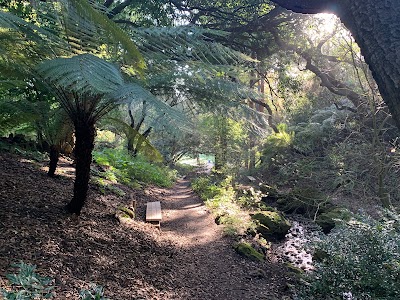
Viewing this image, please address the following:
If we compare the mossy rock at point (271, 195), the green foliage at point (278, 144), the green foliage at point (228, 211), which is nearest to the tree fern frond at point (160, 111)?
the green foliage at point (228, 211)

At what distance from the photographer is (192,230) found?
18.2 feet

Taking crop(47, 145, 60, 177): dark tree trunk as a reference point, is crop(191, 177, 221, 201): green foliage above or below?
below

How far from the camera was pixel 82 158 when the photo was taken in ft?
11.7

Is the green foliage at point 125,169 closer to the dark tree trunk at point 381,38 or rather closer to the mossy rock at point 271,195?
the mossy rock at point 271,195

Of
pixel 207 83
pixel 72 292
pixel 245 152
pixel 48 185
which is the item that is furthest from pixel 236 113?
pixel 245 152

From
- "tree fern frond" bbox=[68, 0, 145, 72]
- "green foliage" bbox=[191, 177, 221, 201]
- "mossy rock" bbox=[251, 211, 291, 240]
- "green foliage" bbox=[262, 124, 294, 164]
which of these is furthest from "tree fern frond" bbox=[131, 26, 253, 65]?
"green foliage" bbox=[262, 124, 294, 164]

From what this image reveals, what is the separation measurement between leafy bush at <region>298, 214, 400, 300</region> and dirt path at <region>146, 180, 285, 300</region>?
2.03 feet

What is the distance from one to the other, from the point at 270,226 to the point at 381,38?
192 inches

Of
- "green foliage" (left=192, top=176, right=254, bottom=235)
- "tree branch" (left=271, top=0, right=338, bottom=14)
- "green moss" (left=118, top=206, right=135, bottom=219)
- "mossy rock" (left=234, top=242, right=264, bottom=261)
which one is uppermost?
"tree branch" (left=271, top=0, right=338, bottom=14)

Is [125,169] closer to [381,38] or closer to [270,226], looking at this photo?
[270,226]

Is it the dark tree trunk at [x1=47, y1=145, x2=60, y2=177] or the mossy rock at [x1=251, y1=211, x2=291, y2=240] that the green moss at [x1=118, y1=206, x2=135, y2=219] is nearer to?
the dark tree trunk at [x1=47, y1=145, x2=60, y2=177]

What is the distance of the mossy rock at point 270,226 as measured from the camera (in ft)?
19.1

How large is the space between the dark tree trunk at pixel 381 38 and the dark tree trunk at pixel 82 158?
2.72m

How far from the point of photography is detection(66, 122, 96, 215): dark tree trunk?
138 inches
